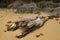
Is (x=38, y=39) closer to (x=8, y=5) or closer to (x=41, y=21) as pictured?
(x=41, y=21)

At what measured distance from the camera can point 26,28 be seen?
3.14 m


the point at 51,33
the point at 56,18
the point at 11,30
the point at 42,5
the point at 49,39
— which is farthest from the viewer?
the point at 42,5

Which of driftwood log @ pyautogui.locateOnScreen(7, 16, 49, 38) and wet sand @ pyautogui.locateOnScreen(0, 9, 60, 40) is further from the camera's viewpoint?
driftwood log @ pyautogui.locateOnScreen(7, 16, 49, 38)

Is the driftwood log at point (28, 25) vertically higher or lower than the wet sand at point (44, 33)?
higher

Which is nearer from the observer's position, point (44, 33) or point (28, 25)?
point (44, 33)

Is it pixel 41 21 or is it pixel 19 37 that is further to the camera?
pixel 41 21

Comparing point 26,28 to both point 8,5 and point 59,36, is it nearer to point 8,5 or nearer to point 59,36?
point 59,36

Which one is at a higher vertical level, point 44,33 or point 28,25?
point 28,25

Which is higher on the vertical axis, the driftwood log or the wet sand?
the driftwood log

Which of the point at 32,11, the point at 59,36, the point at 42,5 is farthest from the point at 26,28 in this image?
the point at 42,5

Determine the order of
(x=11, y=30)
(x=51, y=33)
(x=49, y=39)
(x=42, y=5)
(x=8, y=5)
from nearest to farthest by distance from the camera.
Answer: (x=49, y=39) → (x=51, y=33) → (x=11, y=30) → (x=42, y=5) → (x=8, y=5)

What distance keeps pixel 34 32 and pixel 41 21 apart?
0.40 meters

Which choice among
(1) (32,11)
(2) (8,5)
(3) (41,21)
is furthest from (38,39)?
(2) (8,5)

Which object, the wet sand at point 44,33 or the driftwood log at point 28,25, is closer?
the wet sand at point 44,33
